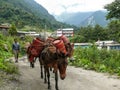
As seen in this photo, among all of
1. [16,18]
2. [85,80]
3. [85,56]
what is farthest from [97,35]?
[85,80]

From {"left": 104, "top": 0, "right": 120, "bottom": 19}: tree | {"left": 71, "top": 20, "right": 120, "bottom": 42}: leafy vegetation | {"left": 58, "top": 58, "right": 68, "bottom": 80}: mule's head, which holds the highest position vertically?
{"left": 104, "top": 0, "right": 120, "bottom": 19}: tree

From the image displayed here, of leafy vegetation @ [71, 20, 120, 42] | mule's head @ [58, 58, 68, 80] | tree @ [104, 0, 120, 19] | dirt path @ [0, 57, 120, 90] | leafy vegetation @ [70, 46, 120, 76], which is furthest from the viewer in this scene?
leafy vegetation @ [71, 20, 120, 42]

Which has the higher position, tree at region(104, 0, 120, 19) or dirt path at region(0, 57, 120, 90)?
tree at region(104, 0, 120, 19)

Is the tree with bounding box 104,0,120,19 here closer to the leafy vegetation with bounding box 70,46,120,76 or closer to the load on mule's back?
the leafy vegetation with bounding box 70,46,120,76

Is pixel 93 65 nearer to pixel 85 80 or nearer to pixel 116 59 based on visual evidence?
pixel 116 59

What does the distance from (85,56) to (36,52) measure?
10452 millimetres

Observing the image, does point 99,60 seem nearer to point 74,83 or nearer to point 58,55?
point 74,83

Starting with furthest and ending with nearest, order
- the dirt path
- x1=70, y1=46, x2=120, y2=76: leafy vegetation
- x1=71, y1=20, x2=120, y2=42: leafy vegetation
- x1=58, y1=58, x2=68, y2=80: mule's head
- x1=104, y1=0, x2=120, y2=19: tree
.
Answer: x1=71, y1=20, x2=120, y2=42: leafy vegetation
x1=104, y1=0, x2=120, y2=19: tree
x1=70, y1=46, x2=120, y2=76: leafy vegetation
the dirt path
x1=58, y1=58, x2=68, y2=80: mule's head

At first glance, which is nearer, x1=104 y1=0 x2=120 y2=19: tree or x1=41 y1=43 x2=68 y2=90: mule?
x1=41 y1=43 x2=68 y2=90: mule

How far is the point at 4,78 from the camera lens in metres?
14.3

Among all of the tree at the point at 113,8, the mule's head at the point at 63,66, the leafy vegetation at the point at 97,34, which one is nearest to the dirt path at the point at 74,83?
the mule's head at the point at 63,66

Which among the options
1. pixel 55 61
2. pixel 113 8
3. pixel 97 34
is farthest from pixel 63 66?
pixel 97 34

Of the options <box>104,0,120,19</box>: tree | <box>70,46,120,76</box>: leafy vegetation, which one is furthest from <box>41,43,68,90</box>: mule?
<box>104,0,120,19</box>: tree

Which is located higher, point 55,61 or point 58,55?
point 58,55
